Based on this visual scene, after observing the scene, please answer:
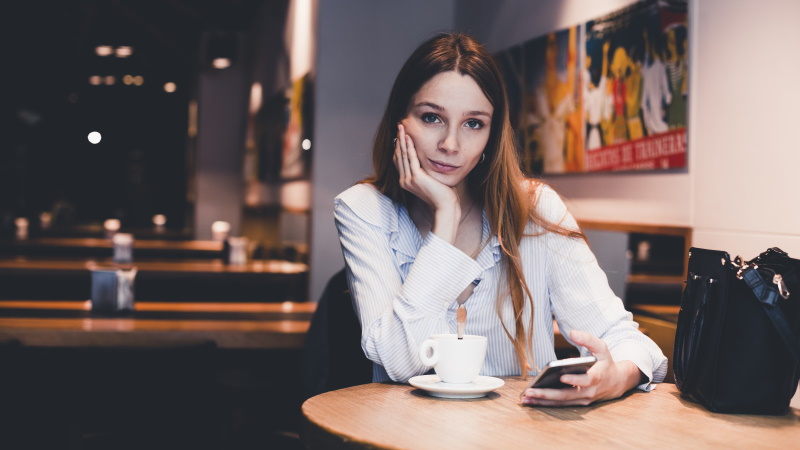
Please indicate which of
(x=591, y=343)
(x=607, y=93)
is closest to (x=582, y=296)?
(x=591, y=343)

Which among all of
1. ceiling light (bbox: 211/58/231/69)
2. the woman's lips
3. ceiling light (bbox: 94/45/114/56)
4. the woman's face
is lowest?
the woman's lips

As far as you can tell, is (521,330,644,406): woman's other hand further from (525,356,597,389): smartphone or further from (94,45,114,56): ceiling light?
(94,45,114,56): ceiling light

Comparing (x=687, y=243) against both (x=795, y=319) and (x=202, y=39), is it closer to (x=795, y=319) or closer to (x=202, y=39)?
(x=795, y=319)

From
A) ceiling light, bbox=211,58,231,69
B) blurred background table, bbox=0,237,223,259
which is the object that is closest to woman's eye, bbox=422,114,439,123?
blurred background table, bbox=0,237,223,259

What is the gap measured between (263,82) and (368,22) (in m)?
3.18

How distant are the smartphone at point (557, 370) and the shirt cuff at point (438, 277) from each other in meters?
0.33

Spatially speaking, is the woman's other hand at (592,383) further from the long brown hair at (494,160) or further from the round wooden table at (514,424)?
the long brown hair at (494,160)

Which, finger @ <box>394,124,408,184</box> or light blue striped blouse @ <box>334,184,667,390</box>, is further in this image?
finger @ <box>394,124,408,184</box>

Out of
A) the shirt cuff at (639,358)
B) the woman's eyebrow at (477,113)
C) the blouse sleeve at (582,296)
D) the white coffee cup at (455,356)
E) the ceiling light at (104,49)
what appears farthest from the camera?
the ceiling light at (104,49)

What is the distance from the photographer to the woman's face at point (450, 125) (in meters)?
1.84

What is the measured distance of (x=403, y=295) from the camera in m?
1.69

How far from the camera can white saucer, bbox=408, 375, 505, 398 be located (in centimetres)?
144

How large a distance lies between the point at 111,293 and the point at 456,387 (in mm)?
2369

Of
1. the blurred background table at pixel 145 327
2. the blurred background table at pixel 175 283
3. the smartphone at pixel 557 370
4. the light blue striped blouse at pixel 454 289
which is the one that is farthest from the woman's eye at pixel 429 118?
the blurred background table at pixel 175 283
